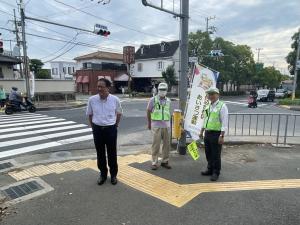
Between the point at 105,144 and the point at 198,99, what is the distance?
8.33ft

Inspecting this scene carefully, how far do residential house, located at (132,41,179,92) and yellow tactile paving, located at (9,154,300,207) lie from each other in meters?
37.8

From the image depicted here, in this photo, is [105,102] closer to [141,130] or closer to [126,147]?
[126,147]

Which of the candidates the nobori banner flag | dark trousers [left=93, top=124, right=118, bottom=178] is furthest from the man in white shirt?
the nobori banner flag

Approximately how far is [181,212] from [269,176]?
2.43m

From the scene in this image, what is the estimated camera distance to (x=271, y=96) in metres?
35.6

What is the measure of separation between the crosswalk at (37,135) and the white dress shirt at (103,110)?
397 cm

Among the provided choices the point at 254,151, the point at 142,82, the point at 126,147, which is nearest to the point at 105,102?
the point at 126,147

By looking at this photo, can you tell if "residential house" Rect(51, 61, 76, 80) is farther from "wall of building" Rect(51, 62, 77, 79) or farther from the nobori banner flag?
the nobori banner flag

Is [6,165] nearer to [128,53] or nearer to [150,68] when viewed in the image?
[128,53]

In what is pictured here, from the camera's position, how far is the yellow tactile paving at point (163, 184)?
4.48 m

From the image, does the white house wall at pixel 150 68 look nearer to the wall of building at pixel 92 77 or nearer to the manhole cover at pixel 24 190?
the wall of building at pixel 92 77

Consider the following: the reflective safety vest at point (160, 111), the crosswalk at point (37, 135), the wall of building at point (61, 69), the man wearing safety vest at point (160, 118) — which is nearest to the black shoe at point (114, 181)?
the man wearing safety vest at point (160, 118)

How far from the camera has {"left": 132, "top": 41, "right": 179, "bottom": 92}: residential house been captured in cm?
4381

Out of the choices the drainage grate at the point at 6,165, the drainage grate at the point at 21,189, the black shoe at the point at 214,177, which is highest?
the black shoe at the point at 214,177
